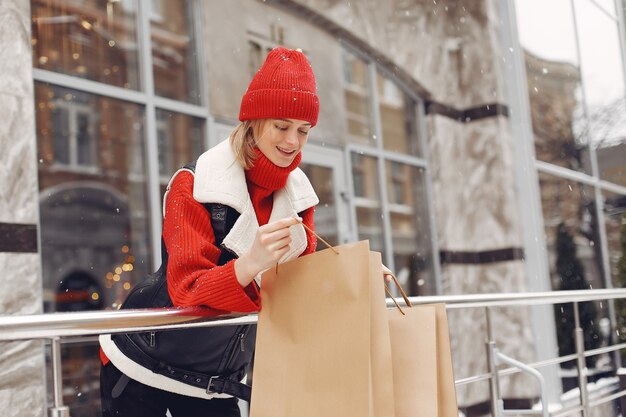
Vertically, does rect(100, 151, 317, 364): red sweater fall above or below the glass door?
below

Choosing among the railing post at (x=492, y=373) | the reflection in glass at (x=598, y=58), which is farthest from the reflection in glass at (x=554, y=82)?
the railing post at (x=492, y=373)

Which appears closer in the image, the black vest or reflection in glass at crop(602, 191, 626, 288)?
the black vest

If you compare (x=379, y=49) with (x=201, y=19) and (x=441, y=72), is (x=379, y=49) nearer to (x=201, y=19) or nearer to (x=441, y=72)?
(x=441, y=72)

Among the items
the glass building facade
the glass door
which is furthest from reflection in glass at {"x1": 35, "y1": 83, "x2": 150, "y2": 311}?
the glass door

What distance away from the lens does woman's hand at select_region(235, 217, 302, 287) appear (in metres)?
1.53

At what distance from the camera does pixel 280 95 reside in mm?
1856

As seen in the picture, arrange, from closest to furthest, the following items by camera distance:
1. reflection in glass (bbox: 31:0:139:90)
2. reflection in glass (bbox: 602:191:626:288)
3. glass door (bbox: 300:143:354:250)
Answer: reflection in glass (bbox: 31:0:139:90)
glass door (bbox: 300:143:354:250)
reflection in glass (bbox: 602:191:626:288)

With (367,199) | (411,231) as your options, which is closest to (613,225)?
(411,231)

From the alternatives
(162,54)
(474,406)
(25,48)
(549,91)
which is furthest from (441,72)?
(25,48)

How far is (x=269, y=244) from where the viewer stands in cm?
153

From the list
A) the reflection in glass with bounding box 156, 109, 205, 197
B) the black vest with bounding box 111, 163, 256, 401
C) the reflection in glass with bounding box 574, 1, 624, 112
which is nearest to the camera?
the black vest with bounding box 111, 163, 256, 401

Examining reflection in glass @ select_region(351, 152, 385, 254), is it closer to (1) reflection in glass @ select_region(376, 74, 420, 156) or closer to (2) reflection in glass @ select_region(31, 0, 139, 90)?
(1) reflection in glass @ select_region(376, 74, 420, 156)

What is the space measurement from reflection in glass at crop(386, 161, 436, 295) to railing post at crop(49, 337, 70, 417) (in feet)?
21.7

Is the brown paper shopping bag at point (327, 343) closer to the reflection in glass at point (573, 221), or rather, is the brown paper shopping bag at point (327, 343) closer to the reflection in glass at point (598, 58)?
the reflection in glass at point (573, 221)
